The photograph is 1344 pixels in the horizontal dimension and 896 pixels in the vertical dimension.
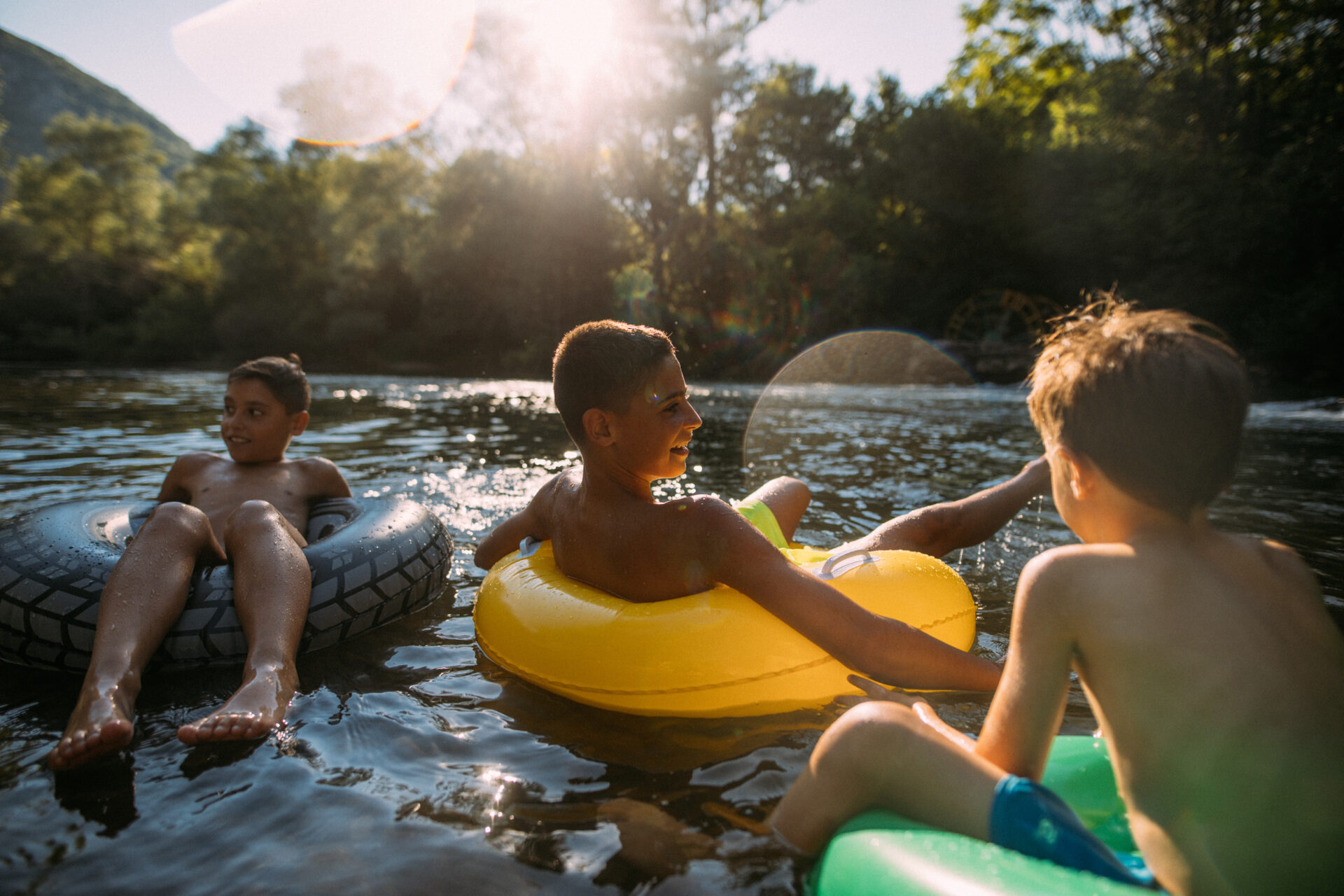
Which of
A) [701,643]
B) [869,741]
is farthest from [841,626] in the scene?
[869,741]

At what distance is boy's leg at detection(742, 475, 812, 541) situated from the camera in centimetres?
368

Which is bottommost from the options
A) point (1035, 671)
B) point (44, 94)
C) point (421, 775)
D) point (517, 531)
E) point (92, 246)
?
point (421, 775)

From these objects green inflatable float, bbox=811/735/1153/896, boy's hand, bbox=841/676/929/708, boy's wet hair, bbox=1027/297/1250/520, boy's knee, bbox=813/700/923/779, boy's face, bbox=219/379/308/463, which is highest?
boy's wet hair, bbox=1027/297/1250/520

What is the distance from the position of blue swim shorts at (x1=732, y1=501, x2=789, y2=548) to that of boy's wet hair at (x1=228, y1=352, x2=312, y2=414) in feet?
6.89

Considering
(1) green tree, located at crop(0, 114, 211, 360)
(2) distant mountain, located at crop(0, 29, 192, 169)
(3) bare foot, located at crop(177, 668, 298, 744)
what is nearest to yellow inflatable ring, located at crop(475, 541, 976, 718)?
(3) bare foot, located at crop(177, 668, 298, 744)

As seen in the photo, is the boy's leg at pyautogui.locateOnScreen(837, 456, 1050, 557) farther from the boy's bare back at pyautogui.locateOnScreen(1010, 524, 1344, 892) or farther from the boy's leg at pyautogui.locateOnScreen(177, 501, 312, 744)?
the boy's leg at pyautogui.locateOnScreen(177, 501, 312, 744)

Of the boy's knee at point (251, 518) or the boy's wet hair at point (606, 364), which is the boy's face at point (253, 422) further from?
the boy's wet hair at point (606, 364)

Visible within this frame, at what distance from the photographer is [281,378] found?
376cm

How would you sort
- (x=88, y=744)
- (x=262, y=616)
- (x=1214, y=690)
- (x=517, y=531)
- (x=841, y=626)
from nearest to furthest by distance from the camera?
(x=1214, y=690)
(x=88, y=744)
(x=841, y=626)
(x=262, y=616)
(x=517, y=531)

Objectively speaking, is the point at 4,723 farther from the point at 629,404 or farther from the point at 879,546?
the point at 879,546

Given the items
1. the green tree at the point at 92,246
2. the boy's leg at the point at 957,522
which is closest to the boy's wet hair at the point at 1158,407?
the boy's leg at the point at 957,522

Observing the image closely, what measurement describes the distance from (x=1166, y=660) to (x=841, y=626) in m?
1.14

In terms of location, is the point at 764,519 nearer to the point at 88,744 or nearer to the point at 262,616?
the point at 262,616

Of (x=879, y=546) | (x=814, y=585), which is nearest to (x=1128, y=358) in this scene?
(x=814, y=585)
